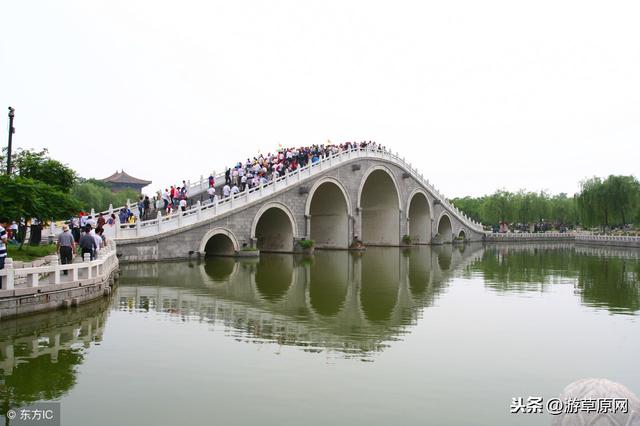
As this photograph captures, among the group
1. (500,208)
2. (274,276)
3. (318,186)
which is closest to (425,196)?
(318,186)

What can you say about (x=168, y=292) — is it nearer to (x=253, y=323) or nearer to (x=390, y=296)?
(x=253, y=323)

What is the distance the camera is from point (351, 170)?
29797mm

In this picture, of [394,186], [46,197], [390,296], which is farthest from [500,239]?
[46,197]

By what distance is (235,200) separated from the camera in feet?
69.6

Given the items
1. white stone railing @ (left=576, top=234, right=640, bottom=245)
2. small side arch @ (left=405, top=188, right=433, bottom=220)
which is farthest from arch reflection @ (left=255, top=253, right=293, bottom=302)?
white stone railing @ (left=576, top=234, right=640, bottom=245)

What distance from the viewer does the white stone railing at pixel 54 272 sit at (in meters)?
8.19

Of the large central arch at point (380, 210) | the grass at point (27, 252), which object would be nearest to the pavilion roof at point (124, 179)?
the large central arch at point (380, 210)

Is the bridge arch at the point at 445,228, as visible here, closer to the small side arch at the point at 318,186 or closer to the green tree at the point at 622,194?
the green tree at the point at 622,194

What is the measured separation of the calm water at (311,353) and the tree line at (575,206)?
3143cm

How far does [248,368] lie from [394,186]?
2905cm

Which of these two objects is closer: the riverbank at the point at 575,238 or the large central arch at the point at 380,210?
the large central arch at the point at 380,210

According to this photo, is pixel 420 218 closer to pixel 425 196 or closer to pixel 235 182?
pixel 425 196

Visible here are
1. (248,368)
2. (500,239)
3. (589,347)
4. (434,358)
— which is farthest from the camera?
(500,239)

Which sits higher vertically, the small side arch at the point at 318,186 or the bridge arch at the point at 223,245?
the small side arch at the point at 318,186
